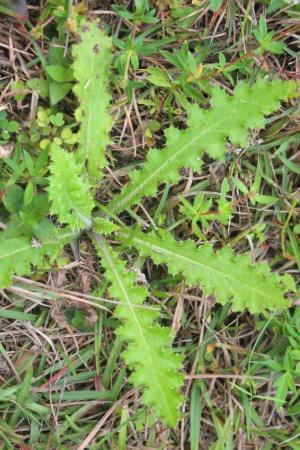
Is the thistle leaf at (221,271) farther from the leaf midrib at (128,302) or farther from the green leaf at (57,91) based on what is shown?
the green leaf at (57,91)

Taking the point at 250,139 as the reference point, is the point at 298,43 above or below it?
above

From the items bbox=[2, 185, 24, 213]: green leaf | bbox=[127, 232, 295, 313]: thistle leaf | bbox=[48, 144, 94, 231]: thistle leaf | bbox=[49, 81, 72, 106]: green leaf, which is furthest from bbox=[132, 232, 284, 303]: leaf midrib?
bbox=[49, 81, 72, 106]: green leaf

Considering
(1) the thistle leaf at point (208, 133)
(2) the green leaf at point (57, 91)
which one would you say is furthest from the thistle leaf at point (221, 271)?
(2) the green leaf at point (57, 91)

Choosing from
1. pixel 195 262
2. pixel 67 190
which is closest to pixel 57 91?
pixel 67 190

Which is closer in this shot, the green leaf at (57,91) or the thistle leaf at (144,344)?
the thistle leaf at (144,344)

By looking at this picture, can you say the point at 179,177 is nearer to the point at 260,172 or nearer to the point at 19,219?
the point at 260,172

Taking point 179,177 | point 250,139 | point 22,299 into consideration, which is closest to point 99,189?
point 179,177

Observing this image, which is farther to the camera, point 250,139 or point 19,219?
point 250,139
